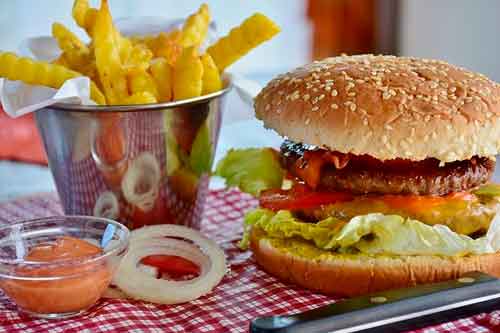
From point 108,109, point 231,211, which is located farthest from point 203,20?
point 231,211

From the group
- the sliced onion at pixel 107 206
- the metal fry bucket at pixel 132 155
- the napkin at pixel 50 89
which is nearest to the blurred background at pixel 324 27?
the napkin at pixel 50 89

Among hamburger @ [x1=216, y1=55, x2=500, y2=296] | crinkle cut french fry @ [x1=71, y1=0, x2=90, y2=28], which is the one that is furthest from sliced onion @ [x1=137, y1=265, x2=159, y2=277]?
crinkle cut french fry @ [x1=71, y1=0, x2=90, y2=28]

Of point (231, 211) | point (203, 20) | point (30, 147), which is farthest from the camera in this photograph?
point (30, 147)

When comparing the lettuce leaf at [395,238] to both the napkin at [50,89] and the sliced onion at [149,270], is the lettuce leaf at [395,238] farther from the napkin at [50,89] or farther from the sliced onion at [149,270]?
the napkin at [50,89]

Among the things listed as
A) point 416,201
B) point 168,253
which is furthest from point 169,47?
point 416,201

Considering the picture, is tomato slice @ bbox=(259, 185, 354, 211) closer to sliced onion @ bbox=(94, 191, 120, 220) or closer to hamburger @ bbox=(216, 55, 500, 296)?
hamburger @ bbox=(216, 55, 500, 296)

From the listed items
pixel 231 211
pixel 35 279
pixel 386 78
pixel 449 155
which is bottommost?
pixel 231 211

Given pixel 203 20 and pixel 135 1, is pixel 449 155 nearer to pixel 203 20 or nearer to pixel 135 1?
pixel 203 20
